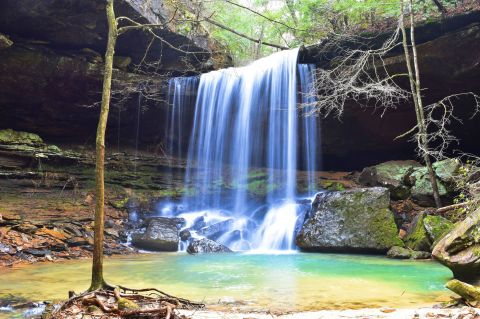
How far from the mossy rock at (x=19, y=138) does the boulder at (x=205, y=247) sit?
647 centimetres

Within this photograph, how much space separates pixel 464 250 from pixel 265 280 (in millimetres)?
2874

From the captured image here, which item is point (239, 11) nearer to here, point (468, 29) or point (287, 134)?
point (287, 134)

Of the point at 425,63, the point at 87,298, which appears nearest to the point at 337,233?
the point at 425,63

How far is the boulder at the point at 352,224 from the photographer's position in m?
9.39

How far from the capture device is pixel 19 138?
12734 millimetres

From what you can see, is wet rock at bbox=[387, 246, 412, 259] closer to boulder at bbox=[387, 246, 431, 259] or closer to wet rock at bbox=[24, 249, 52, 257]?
boulder at bbox=[387, 246, 431, 259]

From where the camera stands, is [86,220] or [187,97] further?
[187,97]

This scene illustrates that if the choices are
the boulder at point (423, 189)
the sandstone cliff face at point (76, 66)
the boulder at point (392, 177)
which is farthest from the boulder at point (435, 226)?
the sandstone cliff face at point (76, 66)

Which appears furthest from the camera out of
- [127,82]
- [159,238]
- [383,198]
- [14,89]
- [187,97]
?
[187,97]

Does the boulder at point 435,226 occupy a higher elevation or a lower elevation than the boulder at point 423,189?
lower

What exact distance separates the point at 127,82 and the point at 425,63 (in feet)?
30.6

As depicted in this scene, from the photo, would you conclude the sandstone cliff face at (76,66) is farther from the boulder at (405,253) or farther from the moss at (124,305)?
the moss at (124,305)

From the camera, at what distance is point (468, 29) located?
10359 mm

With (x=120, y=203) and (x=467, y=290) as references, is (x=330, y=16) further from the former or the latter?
(x=467, y=290)
